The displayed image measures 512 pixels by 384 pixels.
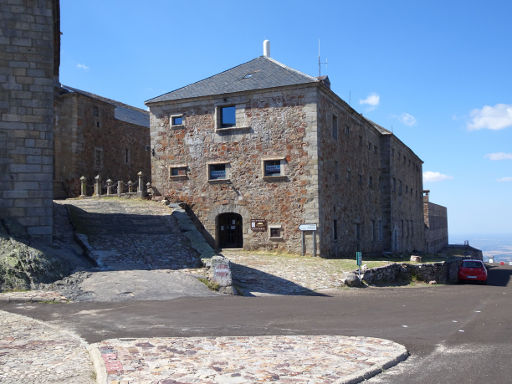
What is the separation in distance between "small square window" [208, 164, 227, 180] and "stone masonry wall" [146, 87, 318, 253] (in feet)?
0.86

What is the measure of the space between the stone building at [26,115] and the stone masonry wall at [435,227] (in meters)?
42.5

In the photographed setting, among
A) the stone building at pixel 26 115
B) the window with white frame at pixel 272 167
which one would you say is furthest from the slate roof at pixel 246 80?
the stone building at pixel 26 115

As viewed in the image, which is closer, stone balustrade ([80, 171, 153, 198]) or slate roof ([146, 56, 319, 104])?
slate roof ([146, 56, 319, 104])

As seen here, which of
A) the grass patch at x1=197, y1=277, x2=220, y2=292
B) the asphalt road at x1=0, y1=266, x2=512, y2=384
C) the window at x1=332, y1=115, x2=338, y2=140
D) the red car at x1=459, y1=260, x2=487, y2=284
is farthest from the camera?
the window at x1=332, y1=115, x2=338, y2=140

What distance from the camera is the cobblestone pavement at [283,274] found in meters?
16.1

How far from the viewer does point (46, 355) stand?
682 cm

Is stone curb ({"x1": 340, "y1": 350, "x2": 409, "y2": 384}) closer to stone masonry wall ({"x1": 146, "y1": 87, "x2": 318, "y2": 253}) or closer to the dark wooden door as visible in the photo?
stone masonry wall ({"x1": 146, "y1": 87, "x2": 318, "y2": 253})

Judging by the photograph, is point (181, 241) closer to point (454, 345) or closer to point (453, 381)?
point (454, 345)

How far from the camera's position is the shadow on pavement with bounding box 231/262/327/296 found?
15.4 metres

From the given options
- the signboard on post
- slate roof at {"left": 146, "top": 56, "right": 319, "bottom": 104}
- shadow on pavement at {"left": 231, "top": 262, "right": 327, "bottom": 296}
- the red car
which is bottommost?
the red car

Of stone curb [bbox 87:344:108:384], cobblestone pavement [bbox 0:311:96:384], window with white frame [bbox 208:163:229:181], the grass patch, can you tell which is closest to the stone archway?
window with white frame [bbox 208:163:229:181]

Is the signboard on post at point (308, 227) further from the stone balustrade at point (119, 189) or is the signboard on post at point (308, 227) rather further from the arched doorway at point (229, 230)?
the stone balustrade at point (119, 189)

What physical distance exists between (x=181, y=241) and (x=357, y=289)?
6726 mm

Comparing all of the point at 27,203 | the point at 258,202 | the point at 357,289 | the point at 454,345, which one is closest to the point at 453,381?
the point at 454,345
